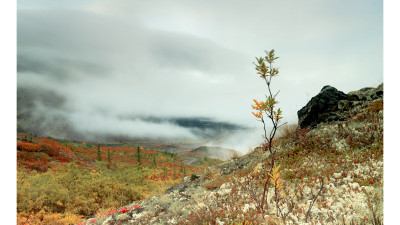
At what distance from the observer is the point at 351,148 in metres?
8.10

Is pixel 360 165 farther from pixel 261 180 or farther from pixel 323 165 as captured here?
pixel 261 180

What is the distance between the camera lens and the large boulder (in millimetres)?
12086

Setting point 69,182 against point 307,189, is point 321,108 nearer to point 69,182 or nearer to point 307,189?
point 307,189

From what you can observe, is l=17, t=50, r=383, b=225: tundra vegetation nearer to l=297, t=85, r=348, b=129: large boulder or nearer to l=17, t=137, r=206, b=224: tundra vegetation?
l=17, t=137, r=206, b=224: tundra vegetation

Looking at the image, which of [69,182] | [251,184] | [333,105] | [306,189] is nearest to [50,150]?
[69,182]

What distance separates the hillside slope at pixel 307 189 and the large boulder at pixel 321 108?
0.83 metres

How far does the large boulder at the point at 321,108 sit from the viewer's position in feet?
39.7

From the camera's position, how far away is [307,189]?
551cm

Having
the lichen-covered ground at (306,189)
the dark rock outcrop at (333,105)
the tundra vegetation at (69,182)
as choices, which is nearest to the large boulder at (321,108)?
the dark rock outcrop at (333,105)

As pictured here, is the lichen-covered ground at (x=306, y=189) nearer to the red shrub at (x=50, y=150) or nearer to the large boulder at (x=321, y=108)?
the large boulder at (x=321, y=108)

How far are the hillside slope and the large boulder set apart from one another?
0.83 meters

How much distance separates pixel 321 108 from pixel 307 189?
861cm
